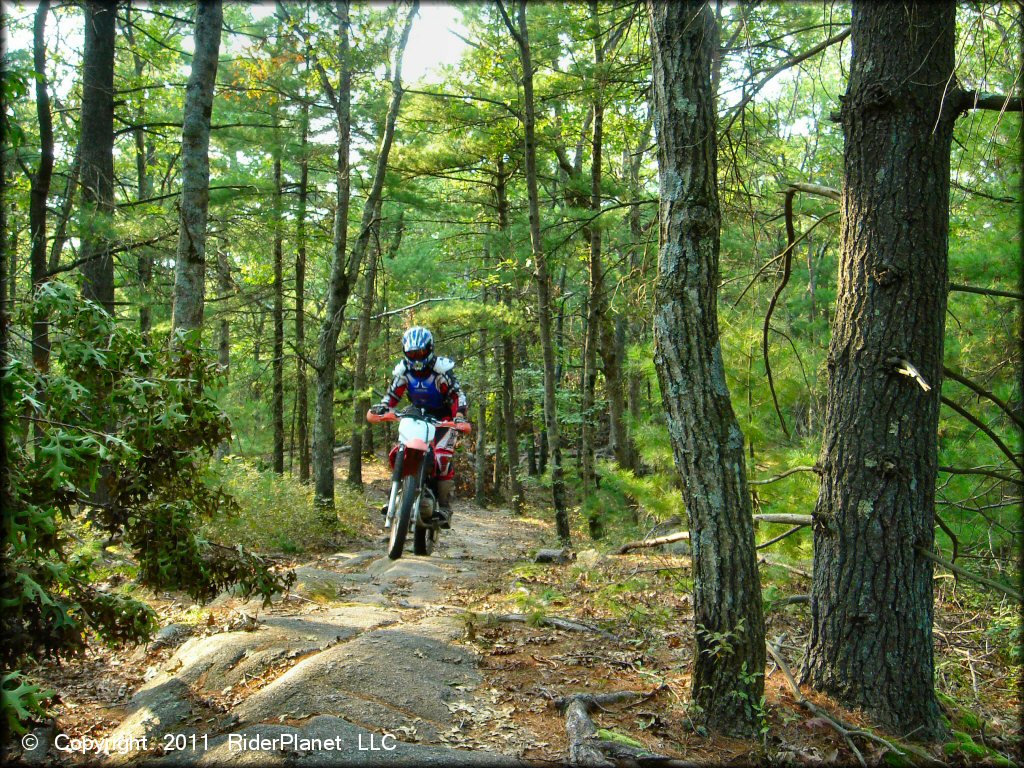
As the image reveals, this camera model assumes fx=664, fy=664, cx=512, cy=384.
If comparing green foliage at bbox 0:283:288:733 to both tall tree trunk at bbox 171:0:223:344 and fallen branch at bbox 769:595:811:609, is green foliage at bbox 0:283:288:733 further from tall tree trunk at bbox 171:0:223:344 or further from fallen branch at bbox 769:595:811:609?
fallen branch at bbox 769:595:811:609

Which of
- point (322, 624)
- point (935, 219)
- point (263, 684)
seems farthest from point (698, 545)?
point (322, 624)

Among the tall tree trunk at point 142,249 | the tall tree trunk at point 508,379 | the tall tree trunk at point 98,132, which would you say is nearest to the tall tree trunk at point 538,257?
the tall tree trunk at point 508,379

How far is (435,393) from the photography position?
715 cm

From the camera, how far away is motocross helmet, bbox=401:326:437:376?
6922 millimetres

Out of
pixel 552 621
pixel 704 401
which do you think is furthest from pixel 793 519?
pixel 552 621

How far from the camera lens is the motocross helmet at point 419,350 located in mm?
6922

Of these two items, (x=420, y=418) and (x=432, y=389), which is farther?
(x=432, y=389)

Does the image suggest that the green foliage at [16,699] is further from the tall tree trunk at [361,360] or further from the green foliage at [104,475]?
the tall tree trunk at [361,360]

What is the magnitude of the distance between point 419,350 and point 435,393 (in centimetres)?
52

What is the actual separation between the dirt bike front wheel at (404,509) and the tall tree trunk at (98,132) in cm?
527

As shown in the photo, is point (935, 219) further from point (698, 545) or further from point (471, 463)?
point (471, 463)

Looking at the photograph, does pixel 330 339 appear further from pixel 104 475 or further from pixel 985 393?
pixel 985 393

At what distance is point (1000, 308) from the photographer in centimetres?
662

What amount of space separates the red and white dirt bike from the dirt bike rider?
11 centimetres
